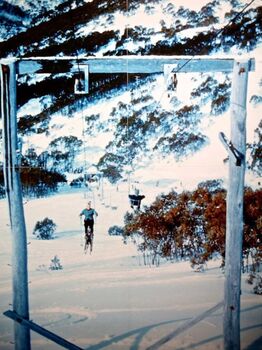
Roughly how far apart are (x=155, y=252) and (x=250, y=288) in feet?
3.35

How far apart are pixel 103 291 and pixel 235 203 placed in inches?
57.1

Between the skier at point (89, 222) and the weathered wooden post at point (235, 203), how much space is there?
118 cm

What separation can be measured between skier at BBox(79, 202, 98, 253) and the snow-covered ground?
0.15ft

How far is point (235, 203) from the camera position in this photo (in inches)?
Result: 127

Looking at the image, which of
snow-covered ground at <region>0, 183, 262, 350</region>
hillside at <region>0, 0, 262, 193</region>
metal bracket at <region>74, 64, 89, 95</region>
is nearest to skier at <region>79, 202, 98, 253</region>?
snow-covered ground at <region>0, 183, 262, 350</region>

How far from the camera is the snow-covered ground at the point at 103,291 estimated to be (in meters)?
3.51

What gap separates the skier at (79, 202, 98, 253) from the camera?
354 cm

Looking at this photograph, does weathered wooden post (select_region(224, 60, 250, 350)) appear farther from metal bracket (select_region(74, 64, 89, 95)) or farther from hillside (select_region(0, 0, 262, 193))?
metal bracket (select_region(74, 64, 89, 95))

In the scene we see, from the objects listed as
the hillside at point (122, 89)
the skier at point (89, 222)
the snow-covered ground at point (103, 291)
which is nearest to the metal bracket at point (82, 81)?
the hillside at point (122, 89)

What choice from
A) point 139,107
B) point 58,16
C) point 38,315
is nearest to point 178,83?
point 139,107

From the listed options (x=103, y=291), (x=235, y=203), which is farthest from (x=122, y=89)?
(x=103, y=291)

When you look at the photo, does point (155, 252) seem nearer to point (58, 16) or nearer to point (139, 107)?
point (139, 107)

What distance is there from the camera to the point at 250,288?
3863 mm

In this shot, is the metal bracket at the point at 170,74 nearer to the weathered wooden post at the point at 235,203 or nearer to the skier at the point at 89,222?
the weathered wooden post at the point at 235,203
